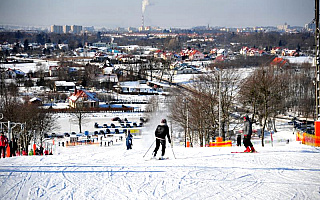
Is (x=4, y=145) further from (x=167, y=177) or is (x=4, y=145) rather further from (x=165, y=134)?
(x=167, y=177)

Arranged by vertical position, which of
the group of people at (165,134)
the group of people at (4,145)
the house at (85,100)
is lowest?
the house at (85,100)

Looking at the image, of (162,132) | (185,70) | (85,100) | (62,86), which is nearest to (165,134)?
(162,132)

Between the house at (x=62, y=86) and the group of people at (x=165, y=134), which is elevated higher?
the group of people at (x=165, y=134)

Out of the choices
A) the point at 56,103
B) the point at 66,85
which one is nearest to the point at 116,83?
the point at 66,85

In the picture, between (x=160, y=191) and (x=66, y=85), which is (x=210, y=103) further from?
(x=66, y=85)

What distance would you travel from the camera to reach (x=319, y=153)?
12.6 m

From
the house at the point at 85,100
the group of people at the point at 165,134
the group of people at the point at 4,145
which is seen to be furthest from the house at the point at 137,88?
the group of people at the point at 165,134

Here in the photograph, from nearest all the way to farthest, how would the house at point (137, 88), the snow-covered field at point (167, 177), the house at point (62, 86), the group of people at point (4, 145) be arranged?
the snow-covered field at point (167, 177) < the group of people at point (4, 145) < the house at point (137, 88) < the house at point (62, 86)

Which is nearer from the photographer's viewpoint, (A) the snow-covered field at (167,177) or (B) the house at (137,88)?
(A) the snow-covered field at (167,177)

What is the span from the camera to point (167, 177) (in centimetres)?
920

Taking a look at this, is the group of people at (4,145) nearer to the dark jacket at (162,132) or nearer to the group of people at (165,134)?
the group of people at (165,134)

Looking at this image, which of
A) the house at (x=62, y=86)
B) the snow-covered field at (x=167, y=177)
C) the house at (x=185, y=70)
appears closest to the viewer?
the snow-covered field at (x=167, y=177)

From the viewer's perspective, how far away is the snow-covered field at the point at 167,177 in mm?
8008

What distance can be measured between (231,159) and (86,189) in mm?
4640
